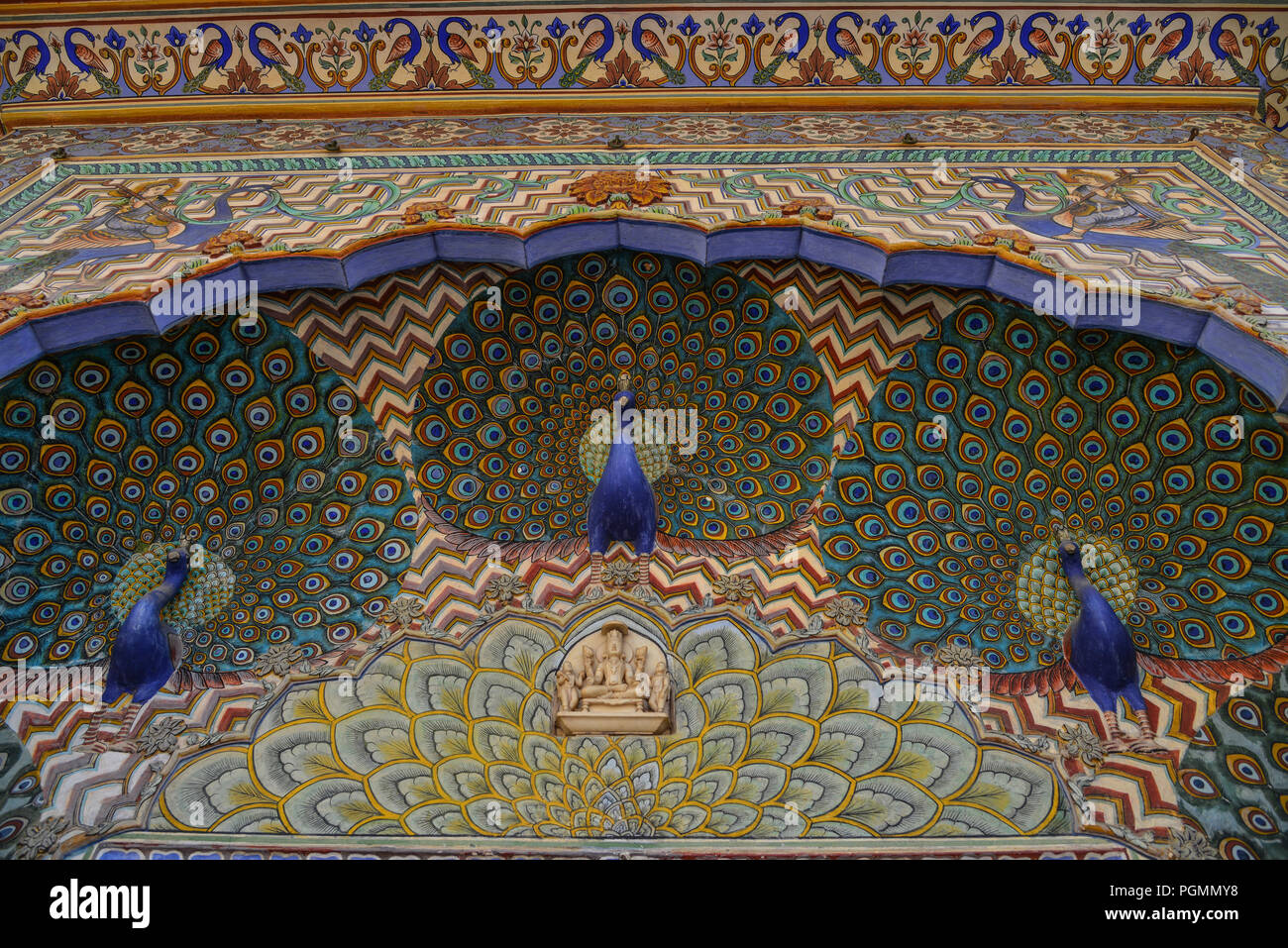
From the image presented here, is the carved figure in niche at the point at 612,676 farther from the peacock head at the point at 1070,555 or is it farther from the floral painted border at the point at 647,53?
the floral painted border at the point at 647,53

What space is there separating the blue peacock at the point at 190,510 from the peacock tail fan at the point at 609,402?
0.36 m

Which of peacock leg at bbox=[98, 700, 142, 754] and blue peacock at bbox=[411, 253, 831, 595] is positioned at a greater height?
blue peacock at bbox=[411, 253, 831, 595]

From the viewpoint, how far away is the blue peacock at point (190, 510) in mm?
3977

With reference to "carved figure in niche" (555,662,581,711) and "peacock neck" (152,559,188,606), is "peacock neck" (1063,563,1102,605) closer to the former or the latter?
"carved figure in niche" (555,662,581,711)

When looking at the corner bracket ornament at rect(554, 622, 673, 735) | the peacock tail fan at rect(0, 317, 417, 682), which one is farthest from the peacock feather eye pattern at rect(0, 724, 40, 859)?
the corner bracket ornament at rect(554, 622, 673, 735)

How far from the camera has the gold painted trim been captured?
17.1 feet

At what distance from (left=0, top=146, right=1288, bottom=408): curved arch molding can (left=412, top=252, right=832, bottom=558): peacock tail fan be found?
28cm

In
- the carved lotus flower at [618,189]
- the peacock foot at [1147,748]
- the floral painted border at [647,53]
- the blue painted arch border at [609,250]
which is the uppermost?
the floral painted border at [647,53]

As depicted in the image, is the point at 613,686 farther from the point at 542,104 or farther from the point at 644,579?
the point at 542,104

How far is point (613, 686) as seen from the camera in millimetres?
4203

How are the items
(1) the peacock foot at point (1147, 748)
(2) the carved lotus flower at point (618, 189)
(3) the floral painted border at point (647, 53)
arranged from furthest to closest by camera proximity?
1. (3) the floral painted border at point (647, 53)
2. (2) the carved lotus flower at point (618, 189)
3. (1) the peacock foot at point (1147, 748)

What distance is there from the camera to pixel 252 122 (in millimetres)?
5219

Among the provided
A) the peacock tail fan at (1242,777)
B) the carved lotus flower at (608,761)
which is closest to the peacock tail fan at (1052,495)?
the peacock tail fan at (1242,777)
